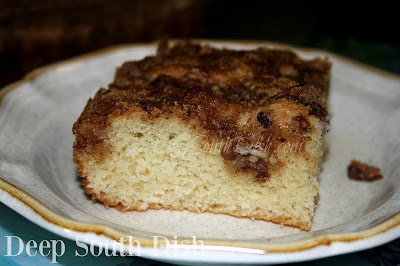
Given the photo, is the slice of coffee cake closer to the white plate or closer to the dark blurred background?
the white plate

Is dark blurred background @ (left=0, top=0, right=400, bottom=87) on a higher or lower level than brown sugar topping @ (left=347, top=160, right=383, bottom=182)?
higher

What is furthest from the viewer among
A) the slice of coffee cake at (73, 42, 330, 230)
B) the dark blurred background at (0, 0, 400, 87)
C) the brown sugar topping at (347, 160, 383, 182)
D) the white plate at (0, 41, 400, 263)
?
the dark blurred background at (0, 0, 400, 87)

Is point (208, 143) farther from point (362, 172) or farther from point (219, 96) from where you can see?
point (362, 172)

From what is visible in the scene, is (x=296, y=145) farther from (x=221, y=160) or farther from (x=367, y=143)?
(x=367, y=143)

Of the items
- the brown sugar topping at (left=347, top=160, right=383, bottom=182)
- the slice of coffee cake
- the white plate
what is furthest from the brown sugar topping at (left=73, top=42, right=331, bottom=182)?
the brown sugar topping at (left=347, top=160, right=383, bottom=182)

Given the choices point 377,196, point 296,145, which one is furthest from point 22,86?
point 377,196

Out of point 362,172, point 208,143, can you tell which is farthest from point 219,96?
point 362,172

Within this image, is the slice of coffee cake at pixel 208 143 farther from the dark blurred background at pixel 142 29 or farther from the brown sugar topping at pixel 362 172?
the dark blurred background at pixel 142 29

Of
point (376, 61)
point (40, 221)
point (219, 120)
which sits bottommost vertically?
point (40, 221)
